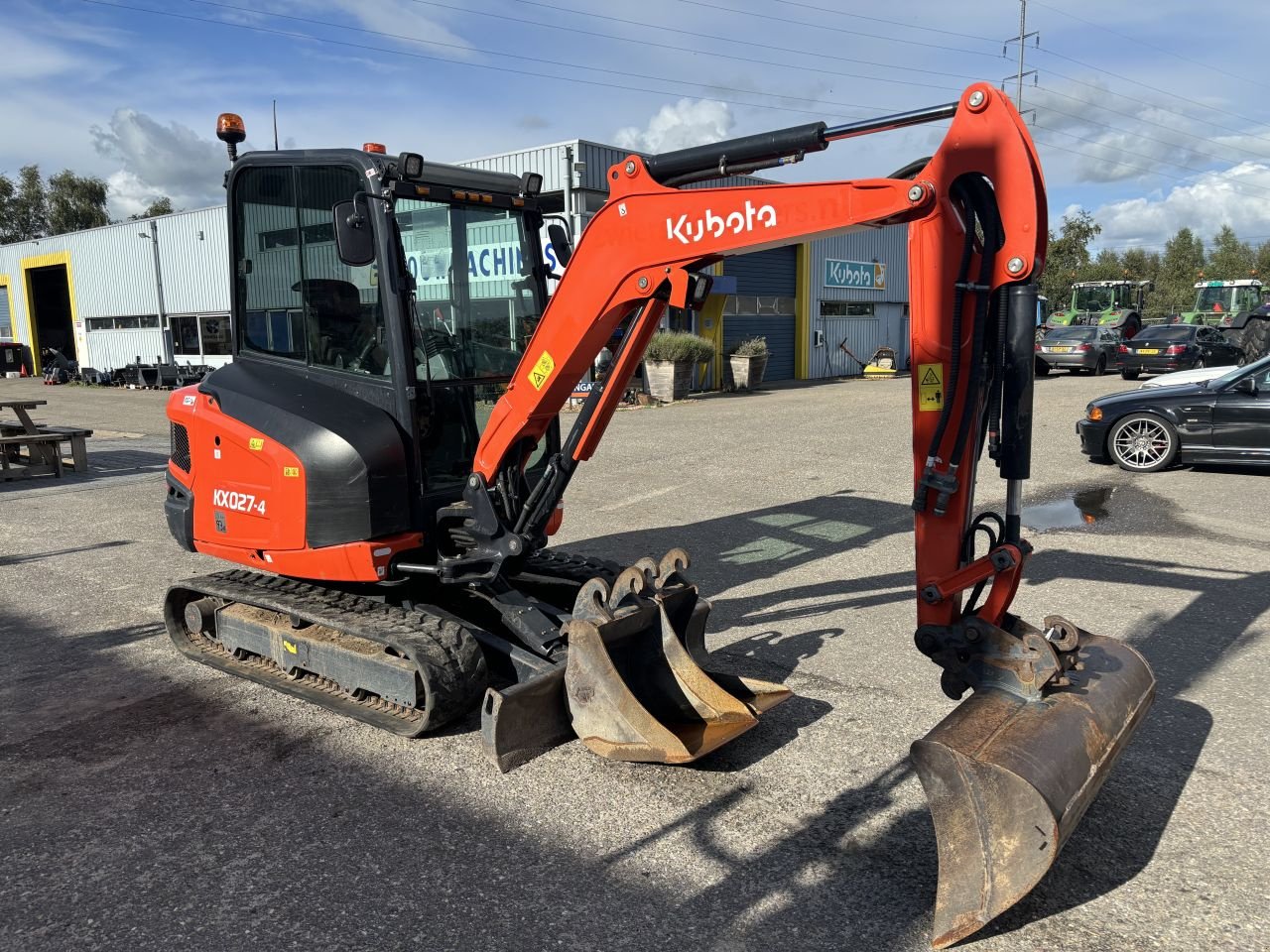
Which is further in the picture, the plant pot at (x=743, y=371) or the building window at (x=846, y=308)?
the building window at (x=846, y=308)

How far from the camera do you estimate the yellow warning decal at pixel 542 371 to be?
4.51m

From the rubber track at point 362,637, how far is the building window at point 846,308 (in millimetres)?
25876

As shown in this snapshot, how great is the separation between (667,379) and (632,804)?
1849cm

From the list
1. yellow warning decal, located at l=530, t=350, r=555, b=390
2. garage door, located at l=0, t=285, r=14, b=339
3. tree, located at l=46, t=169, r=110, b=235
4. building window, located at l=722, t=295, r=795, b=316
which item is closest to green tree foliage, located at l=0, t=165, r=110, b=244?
tree, located at l=46, t=169, r=110, b=235

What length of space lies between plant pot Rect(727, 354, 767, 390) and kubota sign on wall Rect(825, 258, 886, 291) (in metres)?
5.77

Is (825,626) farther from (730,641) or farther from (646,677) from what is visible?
(646,677)

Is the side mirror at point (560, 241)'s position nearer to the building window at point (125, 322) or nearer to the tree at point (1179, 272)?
the building window at point (125, 322)

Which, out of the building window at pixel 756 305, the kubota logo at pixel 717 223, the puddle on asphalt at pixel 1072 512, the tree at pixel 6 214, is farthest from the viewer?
the tree at pixel 6 214

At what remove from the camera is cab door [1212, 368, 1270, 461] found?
10570 millimetres

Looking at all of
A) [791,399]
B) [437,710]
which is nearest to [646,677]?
[437,710]

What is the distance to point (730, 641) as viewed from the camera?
19.0 ft

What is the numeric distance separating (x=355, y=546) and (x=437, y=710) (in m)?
0.95

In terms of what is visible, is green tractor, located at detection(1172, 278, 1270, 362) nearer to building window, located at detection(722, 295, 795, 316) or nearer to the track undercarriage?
building window, located at detection(722, 295, 795, 316)

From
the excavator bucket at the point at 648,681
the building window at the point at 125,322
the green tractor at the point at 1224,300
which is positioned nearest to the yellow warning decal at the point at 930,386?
the excavator bucket at the point at 648,681
